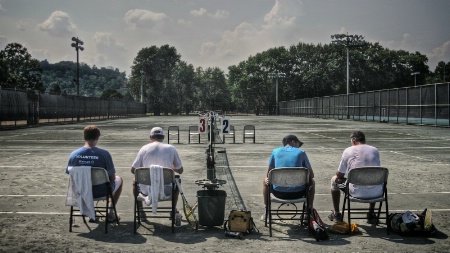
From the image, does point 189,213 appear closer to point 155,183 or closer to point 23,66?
point 155,183

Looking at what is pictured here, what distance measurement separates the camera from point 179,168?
7508 mm

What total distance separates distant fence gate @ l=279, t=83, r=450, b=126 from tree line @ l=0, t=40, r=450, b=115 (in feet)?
102

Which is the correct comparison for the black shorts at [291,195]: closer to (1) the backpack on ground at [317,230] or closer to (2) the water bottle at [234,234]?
(1) the backpack on ground at [317,230]

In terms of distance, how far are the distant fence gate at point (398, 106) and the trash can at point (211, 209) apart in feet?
120

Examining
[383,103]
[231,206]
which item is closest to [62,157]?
[231,206]

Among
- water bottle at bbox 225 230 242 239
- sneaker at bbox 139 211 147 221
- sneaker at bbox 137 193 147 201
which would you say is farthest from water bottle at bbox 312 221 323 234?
sneaker at bbox 139 211 147 221

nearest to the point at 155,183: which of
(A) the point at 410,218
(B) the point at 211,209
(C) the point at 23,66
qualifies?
(B) the point at 211,209

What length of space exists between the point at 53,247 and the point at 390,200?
21.2ft

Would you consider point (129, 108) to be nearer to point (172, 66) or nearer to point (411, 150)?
point (172, 66)

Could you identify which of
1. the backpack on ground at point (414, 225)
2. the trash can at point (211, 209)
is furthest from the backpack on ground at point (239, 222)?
the backpack on ground at point (414, 225)

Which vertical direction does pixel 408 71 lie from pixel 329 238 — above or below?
above

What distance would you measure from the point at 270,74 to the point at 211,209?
103 meters

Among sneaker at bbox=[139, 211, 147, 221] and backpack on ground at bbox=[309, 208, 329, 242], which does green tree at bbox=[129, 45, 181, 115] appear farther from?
backpack on ground at bbox=[309, 208, 329, 242]

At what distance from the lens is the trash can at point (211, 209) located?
23.1 feet
